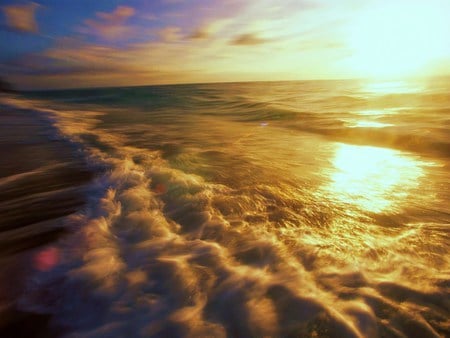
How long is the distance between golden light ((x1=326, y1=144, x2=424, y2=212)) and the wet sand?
346 cm

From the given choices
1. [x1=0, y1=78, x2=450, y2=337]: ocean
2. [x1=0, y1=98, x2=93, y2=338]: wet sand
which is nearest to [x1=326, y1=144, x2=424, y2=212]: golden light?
[x1=0, y1=78, x2=450, y2=337]: ocean

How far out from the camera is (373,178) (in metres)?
4.87


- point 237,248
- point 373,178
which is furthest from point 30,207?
point 373,178

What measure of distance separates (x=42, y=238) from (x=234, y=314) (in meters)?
2.10

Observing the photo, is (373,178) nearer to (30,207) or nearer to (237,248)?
(237,248)

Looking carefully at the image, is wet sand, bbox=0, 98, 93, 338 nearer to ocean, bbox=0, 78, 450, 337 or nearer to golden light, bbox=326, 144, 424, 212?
ocean, bbox=0, 78, 450, 337

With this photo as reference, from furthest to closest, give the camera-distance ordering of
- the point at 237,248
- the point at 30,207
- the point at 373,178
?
1. the point at 373,178
2. the point at 30,207
3. the point at 237,248

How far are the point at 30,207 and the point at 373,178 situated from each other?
506 centimetres

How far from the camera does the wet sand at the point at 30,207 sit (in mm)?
1968

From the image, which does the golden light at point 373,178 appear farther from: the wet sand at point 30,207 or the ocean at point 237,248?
the wet sand at point 30,207

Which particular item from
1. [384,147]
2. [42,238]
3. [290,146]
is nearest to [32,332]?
[42,238]

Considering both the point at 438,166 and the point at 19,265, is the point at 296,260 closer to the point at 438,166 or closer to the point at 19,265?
the point at 19,265

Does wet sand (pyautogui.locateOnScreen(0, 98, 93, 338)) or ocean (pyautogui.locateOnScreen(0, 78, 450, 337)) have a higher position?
wet sand (pyautogui.locateOnScreen(0, 98, 93, 338))

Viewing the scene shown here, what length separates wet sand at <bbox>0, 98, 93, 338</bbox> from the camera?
1.97 metres
